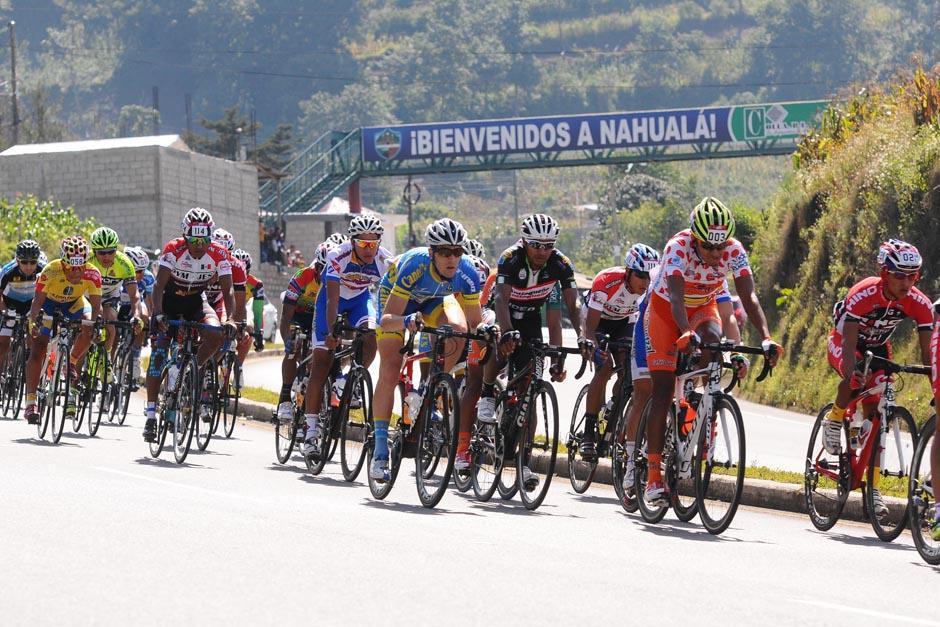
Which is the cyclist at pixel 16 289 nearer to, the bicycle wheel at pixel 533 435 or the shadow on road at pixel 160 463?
the shadow on road at pixel 160 463

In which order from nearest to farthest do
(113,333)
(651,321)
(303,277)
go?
1. (651,321)
2. (303,277)
3. (113,333)

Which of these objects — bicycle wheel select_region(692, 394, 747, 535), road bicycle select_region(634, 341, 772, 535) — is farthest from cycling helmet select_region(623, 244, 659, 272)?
bicycle wheel select_region(692, 394, 747, 535)

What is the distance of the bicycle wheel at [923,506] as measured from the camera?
10.2 metres

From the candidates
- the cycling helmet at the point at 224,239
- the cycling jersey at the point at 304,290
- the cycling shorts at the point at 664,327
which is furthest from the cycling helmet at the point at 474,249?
the cycling shorts at the point at 664,327

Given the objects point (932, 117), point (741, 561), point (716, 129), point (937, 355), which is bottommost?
point (741, 561)

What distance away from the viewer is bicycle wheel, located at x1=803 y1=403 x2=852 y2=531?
38.9 ft

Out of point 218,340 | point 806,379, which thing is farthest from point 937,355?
point 806,379

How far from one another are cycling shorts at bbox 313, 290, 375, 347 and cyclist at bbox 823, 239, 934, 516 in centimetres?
444

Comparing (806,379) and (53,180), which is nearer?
(806,379)

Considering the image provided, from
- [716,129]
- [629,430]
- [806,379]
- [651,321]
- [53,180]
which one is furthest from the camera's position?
[716,129]

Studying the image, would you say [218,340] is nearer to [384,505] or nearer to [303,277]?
[303,277]

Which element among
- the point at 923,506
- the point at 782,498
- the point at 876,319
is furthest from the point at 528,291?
the point at 923,506

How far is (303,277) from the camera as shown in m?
17.0

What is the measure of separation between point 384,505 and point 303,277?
16.8 ft
